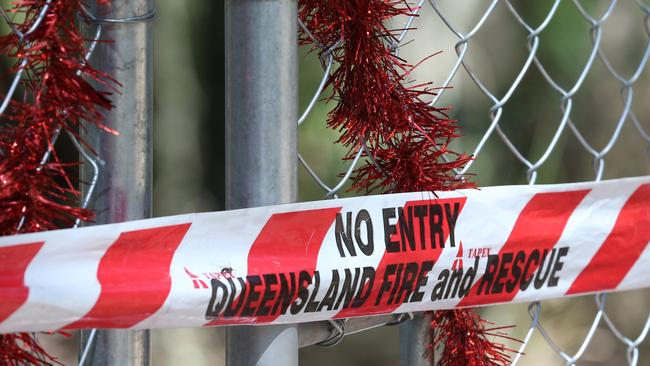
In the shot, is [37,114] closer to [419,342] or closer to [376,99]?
[376,99]

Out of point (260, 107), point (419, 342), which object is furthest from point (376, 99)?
point (419, 342)

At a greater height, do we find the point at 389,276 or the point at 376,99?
the point at 376,99

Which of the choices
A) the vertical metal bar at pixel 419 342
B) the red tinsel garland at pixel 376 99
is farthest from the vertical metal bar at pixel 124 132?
the vertical metal bar at pixel 419 342

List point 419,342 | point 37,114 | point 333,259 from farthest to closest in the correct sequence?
point 419,342, point 333,259, point 37,114

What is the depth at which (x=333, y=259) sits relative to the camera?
1.93ft

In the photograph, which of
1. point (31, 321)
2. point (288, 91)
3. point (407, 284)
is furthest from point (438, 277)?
point (31, 321)

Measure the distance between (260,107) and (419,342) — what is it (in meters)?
0.27

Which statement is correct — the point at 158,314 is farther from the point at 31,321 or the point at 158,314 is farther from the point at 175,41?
the point at 175,41

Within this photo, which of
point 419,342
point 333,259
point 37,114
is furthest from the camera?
point 419,342

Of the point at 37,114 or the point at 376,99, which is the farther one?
the point at 376,99

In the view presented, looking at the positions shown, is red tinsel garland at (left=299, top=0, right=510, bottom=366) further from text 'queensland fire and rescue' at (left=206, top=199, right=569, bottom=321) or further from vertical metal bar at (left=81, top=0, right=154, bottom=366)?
vertical metal bar at (left=81, top=0, right=154, bottom=366)

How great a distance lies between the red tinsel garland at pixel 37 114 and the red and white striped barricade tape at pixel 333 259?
0.02 metres

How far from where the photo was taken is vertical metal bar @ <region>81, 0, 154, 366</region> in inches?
20.5

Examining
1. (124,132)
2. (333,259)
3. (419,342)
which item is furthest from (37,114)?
(419,342)
